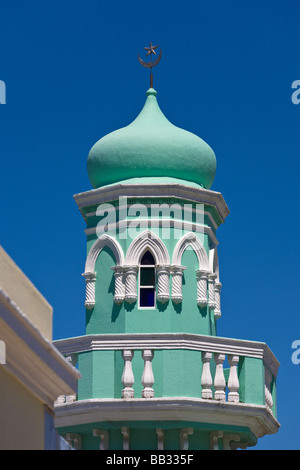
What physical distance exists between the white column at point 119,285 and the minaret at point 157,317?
17 millimetres

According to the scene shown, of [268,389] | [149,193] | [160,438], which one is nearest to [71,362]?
[160,438]

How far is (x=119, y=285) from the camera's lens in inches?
859

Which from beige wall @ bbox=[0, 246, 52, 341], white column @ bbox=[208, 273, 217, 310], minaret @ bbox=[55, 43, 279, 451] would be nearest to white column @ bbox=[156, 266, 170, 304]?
minaret @ bbox=[55, 43, 279, 451]

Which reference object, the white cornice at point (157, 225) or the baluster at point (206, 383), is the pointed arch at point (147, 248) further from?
the baluster at point (206, 383)

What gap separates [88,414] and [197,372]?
5.90 ft

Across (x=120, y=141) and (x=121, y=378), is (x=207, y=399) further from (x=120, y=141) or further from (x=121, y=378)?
(x=120, y=141)

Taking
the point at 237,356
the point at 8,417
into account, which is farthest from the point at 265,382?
the point at 8,417

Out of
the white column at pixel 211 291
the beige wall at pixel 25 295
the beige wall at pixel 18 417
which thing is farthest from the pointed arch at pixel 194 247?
the beige wall at pixel 18 417

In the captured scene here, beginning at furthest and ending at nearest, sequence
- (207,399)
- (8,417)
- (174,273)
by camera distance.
Result: (174,273) → (207,399) → (8,417)

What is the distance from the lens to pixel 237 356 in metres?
20.4

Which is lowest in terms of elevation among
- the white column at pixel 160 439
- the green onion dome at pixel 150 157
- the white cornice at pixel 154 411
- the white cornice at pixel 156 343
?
the white column at pixel 160 439

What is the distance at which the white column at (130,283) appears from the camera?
21609 millimetres

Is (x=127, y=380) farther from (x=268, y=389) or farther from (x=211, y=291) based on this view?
(x=211, y=291)

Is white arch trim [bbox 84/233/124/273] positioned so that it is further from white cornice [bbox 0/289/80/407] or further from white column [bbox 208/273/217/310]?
white cornice [bbox 0/289/80/407]
